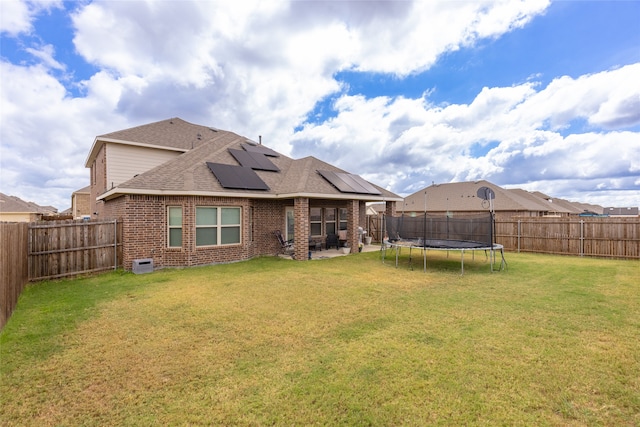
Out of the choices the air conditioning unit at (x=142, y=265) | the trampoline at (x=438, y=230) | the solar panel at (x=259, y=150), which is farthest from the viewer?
the solar panel at (x=259, y=150)

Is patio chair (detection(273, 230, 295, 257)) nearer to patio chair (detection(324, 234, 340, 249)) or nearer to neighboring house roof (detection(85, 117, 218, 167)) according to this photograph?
patio chair (detection(324, 234, 340, 249))

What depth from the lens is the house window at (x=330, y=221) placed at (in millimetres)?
15312

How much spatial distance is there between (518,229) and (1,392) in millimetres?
18553

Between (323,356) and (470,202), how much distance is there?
30460 mm

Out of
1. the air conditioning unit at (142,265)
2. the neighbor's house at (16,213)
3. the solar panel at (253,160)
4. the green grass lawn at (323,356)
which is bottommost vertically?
the green grass lawn at (323,356)

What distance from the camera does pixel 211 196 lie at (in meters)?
10.8

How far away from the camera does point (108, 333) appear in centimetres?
471

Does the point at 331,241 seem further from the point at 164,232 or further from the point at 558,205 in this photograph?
the point at 558,205

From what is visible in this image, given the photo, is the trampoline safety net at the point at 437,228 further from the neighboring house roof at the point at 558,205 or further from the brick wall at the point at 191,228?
the neighboring house roof at the point at 558,205

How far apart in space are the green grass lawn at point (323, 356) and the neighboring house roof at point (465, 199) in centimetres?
2291

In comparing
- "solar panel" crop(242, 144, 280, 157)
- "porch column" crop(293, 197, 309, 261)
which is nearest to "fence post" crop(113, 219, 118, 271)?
"porch column" crop(293, 197, 309, 261)

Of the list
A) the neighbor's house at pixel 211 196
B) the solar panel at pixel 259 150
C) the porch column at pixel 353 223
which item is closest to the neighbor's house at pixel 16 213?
the neighbor's house at pixel 211 196

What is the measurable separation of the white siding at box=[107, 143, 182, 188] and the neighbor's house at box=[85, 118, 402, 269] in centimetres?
4

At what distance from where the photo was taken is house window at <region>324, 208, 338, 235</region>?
50.2ft
